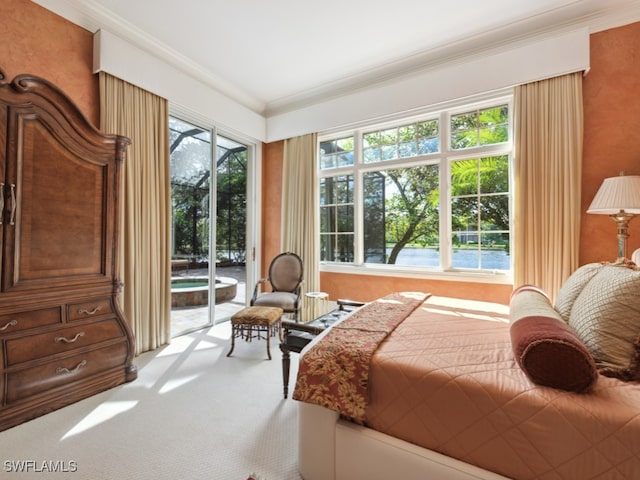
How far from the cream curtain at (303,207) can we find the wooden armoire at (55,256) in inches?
89.4

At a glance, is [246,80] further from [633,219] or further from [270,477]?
[633,219]

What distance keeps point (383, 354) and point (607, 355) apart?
0.86m

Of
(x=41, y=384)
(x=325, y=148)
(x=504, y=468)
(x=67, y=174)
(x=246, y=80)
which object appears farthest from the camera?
(x=325, y=148)

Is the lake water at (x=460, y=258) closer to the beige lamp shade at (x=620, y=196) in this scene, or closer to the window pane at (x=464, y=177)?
the window pane at (x=464, y=177)

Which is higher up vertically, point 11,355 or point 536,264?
point 536,264

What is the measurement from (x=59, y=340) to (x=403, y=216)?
3.51 m

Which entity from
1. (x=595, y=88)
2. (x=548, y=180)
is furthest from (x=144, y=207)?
(x=595, y=88)

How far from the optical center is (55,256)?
2045mm

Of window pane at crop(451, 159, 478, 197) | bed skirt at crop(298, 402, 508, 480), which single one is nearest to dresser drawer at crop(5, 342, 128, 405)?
bed skirt at crop(298, 402, 508, 480)

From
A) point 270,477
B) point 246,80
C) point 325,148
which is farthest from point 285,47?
point 270,477

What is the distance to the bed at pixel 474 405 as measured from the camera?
937 millimetres

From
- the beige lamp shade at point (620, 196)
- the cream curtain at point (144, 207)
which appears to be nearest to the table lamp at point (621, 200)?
the beige lamp shade at point (620, 196)

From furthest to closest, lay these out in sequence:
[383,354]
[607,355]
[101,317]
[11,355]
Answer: [101,317], [11,355], [383,354], [607,355]

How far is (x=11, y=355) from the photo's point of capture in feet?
5.90
